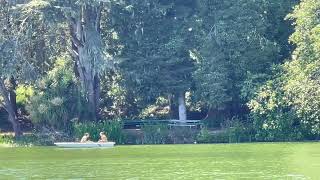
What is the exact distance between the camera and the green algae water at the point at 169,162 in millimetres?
27156

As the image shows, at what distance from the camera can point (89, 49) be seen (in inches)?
1960

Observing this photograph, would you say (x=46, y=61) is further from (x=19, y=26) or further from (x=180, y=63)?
(x=180, y=63)

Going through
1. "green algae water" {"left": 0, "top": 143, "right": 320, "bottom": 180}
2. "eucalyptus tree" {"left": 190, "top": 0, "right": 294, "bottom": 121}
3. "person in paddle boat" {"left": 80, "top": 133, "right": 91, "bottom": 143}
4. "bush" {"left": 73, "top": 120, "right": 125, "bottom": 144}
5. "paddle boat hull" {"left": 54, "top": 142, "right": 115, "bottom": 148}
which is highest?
"eucalyptus tree" {"left": 190, "top": 0, "right": 294, "bottom": 121}

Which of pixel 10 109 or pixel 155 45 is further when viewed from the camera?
pixel 155 45

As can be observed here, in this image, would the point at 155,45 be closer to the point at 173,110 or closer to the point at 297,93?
the point at 173,110

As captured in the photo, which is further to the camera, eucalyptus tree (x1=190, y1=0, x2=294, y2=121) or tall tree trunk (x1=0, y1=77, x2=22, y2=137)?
tall tree trunk (x1=0, y1=77, x2=22, y2=137)

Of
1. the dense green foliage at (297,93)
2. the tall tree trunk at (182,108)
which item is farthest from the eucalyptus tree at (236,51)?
the tall tree trunk at (182,108)

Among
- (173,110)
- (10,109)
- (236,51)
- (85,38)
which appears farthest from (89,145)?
(173,110)

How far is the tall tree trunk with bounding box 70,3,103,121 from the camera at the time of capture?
163 feet

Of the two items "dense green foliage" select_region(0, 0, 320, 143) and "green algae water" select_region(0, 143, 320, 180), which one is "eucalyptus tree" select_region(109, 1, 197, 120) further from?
"green algae water" select_region(0, 143, 320, 180)

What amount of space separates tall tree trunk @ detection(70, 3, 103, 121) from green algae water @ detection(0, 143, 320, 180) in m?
8.44

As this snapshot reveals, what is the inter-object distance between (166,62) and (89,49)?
4903mm

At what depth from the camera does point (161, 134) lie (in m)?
48.5

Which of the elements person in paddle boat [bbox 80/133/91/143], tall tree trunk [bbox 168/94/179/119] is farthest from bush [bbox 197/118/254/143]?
person in paddle boat [bbox 80/133/91/143]
